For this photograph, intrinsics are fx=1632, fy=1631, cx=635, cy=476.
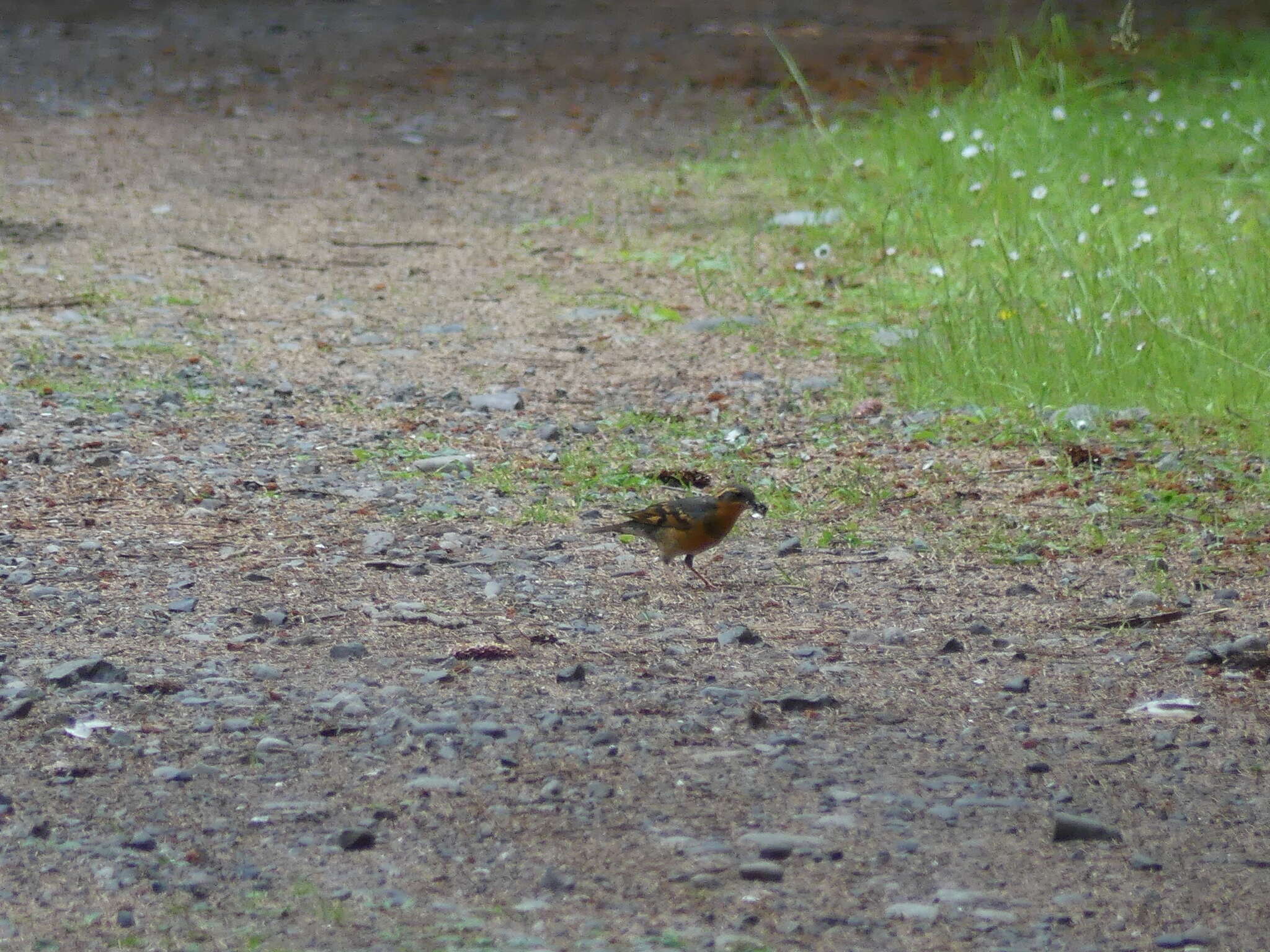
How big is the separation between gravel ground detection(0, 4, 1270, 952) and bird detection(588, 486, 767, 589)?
5.0 inches

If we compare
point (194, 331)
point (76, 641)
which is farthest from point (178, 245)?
point (76, 641)

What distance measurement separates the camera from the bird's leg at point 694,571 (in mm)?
5053

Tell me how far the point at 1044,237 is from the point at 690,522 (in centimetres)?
417

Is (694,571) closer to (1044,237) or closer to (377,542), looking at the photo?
(377,542)

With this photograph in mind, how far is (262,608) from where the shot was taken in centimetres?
463

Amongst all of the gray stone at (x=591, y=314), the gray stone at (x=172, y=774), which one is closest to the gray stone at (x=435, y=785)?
the gray stone at (x=172, y=774)

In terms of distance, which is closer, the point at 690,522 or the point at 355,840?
the point at 355,840

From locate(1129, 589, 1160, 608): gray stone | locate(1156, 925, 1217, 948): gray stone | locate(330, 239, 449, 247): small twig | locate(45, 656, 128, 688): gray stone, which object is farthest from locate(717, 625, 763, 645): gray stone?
locate(330, 239, 449, 247): small twig

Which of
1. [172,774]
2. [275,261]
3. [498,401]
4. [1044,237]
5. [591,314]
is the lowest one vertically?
[172,774]

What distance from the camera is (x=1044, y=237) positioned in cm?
834

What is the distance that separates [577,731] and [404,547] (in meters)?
1.56

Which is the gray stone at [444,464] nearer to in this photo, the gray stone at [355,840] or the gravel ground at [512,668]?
the gravel ground at [512,668]

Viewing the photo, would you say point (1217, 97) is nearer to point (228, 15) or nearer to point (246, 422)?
point (246, 422)

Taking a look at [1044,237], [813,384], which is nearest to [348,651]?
→ [813,384]
